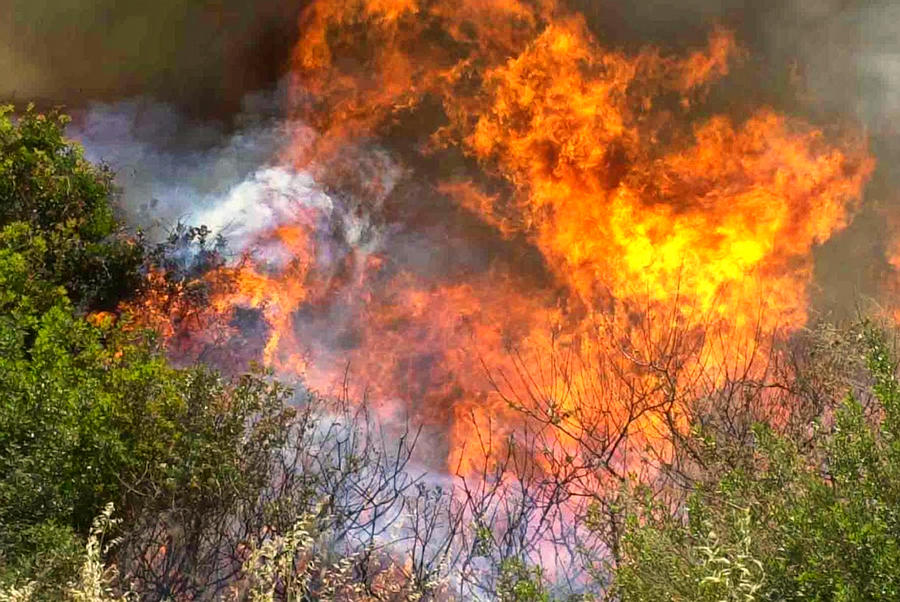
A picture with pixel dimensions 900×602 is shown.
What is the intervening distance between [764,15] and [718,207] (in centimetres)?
405

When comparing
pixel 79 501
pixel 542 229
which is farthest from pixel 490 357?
pixel 79 501

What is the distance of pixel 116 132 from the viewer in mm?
16344

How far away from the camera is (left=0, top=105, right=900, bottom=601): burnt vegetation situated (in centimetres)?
530

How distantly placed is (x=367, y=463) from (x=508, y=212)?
669 centimetres

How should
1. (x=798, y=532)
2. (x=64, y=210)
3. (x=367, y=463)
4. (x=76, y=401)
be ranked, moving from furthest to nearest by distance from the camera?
(x=64, y=210)
(x=367, y=463)
(x=76, y=401)
(x=798, y=532)

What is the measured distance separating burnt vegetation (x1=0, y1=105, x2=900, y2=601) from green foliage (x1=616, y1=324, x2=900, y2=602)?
0.02 meters

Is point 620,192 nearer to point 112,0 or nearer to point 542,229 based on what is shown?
point 542,229

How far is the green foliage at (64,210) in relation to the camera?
44.6ft

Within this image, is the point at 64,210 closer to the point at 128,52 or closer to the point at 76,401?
the point at 128,52

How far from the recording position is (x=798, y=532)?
5.08 m

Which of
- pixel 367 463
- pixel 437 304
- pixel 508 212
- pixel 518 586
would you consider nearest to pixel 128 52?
pixel 437 304

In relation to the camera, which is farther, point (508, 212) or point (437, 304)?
point (508, 212)

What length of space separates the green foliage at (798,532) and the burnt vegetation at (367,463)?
20mm

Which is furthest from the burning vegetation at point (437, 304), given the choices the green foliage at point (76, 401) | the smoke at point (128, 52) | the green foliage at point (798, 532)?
the green foliage at point (798, 532)
